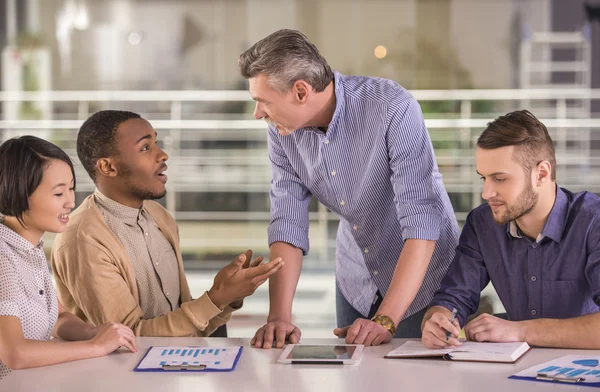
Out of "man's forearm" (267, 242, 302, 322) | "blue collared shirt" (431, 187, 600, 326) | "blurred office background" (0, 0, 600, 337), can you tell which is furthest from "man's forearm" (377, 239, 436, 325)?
"blurred office background" (0, 0, 600, 337)

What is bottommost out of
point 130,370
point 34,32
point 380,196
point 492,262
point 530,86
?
point 130,370

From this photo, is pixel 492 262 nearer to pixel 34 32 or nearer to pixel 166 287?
pixel 166 287

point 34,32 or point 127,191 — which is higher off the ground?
point 34,32

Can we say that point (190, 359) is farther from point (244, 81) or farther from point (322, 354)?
point (244, 81)

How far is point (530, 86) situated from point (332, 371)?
3.68 metres

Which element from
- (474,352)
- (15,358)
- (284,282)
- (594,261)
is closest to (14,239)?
(15,358)

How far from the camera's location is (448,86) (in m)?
5.01

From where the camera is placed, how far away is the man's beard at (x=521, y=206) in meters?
1.75

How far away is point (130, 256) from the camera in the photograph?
198 cm

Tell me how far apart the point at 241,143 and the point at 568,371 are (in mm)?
3665

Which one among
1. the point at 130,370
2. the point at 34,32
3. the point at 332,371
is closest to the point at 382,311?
the point at 332,371

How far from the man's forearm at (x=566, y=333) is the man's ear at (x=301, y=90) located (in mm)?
642

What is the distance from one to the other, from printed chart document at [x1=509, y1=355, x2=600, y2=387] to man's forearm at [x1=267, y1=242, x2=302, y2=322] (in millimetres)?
562

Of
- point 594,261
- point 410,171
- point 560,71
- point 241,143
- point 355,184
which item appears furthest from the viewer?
point 241,143
